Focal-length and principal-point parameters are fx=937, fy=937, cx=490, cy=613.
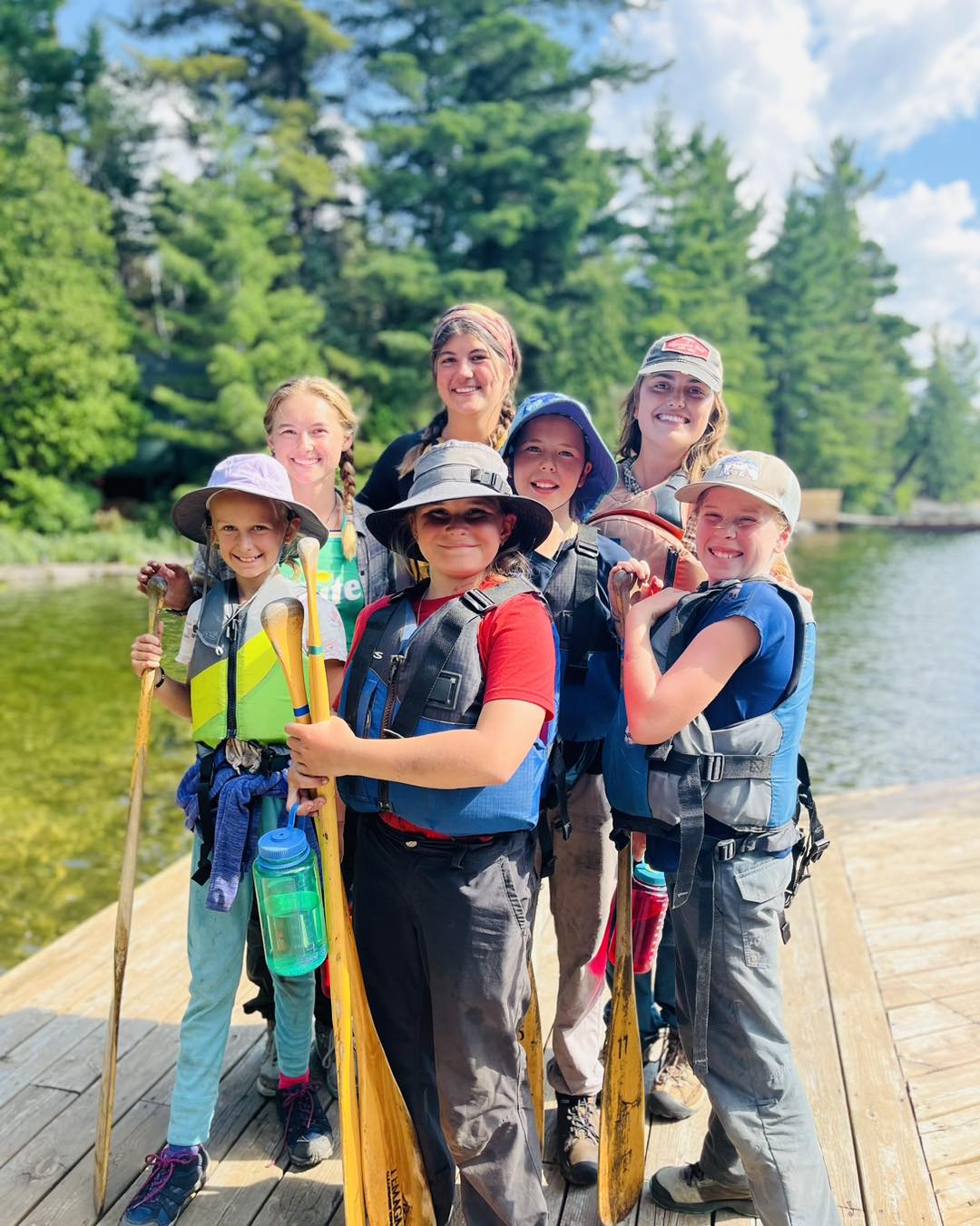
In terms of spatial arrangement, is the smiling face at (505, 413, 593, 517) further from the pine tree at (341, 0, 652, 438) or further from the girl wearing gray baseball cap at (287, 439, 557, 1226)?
the pine tree at (341, 0, 652, 438)

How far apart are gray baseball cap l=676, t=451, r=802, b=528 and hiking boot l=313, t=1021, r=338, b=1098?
2.29m

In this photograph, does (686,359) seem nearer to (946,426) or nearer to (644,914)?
(644,914)

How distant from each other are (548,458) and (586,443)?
0.45ft

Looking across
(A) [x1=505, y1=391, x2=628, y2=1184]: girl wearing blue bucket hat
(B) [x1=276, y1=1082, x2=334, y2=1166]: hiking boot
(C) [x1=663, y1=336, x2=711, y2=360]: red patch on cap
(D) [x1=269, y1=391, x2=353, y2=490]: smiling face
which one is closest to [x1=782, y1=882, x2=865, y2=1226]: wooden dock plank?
(A) [x1=505, y1=391, x2=628, y2=1184]: girl wearing blue bucket hat

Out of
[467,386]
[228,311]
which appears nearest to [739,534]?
[467,386]

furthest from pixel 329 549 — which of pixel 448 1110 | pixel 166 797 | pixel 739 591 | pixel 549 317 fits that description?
pixel 549 317

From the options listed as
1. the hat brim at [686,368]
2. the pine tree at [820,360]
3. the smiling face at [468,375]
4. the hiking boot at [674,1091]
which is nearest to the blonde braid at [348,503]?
the smiling face at [468,375]

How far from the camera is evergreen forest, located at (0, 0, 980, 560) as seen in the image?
29.0m

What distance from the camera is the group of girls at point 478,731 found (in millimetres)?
2291

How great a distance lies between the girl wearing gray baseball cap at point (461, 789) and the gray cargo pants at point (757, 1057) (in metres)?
0.50

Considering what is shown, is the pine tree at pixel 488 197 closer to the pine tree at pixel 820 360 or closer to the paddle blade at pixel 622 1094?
the pine tree at pixel 820 360

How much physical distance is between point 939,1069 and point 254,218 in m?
32.7

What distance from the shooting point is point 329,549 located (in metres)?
3.22

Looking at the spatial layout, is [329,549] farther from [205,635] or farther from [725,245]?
[725,245]
